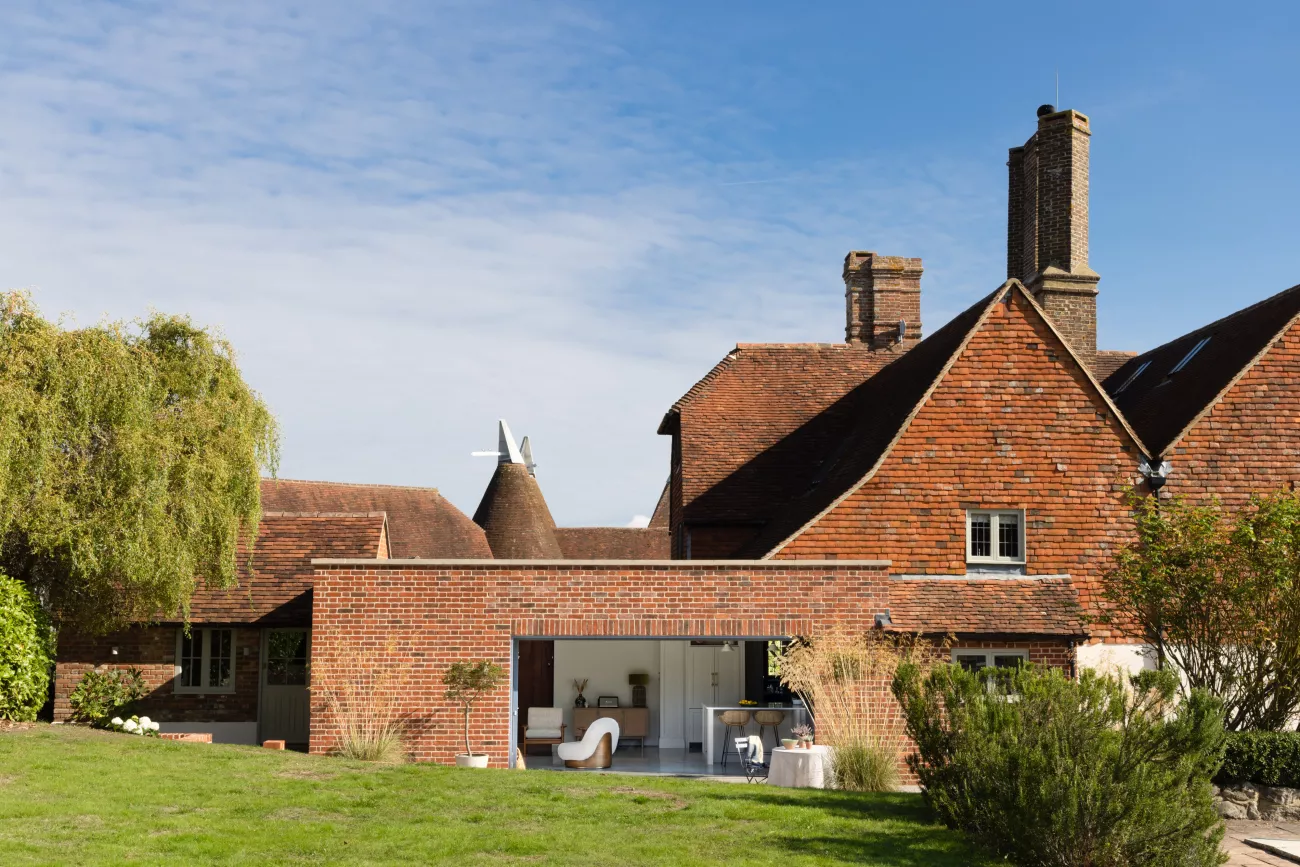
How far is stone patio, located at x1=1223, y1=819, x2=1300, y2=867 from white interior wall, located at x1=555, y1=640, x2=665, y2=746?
39.5ft

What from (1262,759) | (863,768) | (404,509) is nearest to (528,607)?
(863,768)

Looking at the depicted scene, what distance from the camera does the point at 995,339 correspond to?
21.8 m

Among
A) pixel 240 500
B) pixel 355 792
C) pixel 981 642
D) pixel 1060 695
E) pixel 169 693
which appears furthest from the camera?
pixel 169 693

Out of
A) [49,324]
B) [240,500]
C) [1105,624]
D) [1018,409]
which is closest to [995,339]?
[1018,409]

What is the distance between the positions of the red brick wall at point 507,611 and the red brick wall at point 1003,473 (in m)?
1.59

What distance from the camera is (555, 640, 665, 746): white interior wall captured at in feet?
82.2

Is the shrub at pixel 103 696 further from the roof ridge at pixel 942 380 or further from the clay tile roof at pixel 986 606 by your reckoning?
the clay tile roof at pixel 986 606

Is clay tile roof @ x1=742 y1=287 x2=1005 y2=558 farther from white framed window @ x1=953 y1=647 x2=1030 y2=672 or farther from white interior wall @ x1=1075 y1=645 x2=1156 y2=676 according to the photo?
white interior wall @ x1=1075 y1=645 x2=1156 y2=676

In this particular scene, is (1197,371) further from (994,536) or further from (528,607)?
(528,607)

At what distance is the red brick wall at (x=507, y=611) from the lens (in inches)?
744

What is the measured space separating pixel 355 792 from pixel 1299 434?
16.4 meters

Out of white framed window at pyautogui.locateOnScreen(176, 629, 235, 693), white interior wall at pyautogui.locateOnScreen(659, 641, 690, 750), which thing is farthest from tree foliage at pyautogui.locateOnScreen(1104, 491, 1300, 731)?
white framed window at pyautogui.locateOnScreen(176, 629, 235, 693)

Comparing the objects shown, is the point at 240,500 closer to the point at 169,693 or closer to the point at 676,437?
the point at 169,693

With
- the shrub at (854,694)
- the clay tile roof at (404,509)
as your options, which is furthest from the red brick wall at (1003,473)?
the clay tile roof at (404,509)
